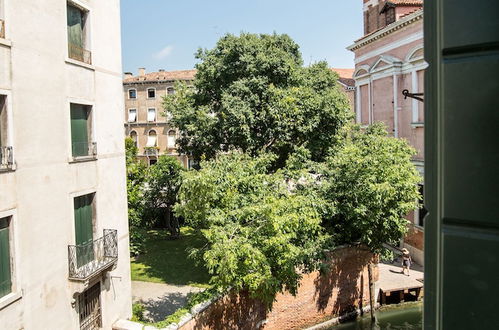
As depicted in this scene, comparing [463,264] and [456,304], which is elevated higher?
[463,264]

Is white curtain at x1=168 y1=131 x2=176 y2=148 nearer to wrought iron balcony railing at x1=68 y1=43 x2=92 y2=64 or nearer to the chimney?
the chimney

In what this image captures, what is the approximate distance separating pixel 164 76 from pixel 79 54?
3311 centimetres

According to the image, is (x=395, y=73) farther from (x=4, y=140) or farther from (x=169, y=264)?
(x=4, y=140)

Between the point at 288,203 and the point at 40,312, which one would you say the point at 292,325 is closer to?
the point at 288,203

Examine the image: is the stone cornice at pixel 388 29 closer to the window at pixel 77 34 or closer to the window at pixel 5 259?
the window at pixel 77 34

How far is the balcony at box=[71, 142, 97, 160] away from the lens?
35.2 feet

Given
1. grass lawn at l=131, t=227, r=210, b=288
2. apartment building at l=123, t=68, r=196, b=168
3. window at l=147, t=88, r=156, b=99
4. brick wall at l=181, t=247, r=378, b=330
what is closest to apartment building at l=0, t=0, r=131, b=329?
brick wall at l=181, t=247, r=378, b=330

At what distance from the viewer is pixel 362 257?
1848cm

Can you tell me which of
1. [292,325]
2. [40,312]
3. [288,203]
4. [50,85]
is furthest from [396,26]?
[40,312]

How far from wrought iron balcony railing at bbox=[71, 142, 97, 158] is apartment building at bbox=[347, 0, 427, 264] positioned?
14937 mm

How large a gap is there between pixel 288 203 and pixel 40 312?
696 cm

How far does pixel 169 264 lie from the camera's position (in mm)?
19188

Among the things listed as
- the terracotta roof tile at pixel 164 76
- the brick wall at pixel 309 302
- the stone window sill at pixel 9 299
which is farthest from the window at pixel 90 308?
the terracotta roof tile at pixel 164 76

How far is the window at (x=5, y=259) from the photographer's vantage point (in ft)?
27.6
